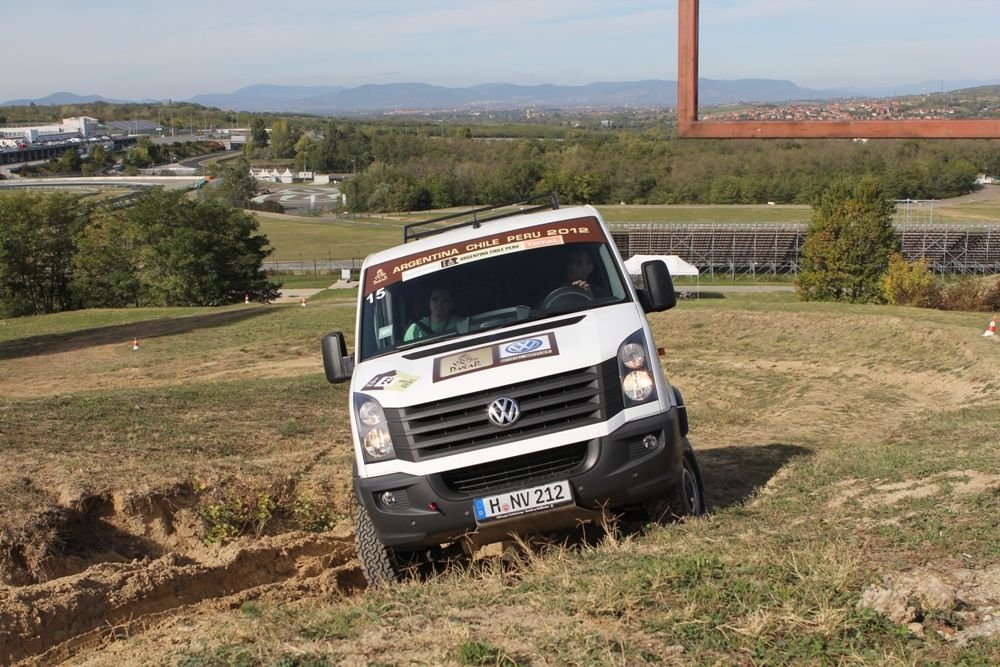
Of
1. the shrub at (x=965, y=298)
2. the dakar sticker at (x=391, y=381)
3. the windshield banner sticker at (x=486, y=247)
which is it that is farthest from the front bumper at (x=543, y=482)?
the shrub at (x=965, y=298)

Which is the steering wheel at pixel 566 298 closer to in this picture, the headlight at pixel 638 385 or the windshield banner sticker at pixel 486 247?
the windshield banner sticker at pixel 486 247

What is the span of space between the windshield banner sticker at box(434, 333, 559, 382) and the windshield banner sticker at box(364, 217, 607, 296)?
1.20m

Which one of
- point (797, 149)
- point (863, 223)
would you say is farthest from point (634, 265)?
point (797, 149)

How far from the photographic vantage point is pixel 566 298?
23.9ft

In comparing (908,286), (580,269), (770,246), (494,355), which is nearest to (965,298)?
(908,286)

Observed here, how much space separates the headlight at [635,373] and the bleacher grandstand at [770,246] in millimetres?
59043

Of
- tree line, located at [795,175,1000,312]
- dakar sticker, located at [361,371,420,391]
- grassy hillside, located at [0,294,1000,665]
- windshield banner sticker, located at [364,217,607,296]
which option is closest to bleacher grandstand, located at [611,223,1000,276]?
tree line, located at [795,175,1000,312]

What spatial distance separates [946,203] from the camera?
59.8m

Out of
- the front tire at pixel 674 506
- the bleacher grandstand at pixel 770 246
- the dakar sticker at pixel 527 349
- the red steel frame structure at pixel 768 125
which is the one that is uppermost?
the red steel frame structure at pixel 768 125

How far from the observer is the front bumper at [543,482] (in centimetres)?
623

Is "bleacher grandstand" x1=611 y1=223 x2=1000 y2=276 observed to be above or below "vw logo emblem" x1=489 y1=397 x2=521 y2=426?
below

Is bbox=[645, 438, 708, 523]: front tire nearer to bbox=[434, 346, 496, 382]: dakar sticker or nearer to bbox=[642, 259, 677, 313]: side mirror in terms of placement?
bbox=[642, 259, 677, 313]: side mirror

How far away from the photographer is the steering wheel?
7207 mm

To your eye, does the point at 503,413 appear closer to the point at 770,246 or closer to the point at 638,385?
the point at 638,385
